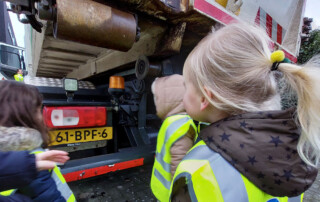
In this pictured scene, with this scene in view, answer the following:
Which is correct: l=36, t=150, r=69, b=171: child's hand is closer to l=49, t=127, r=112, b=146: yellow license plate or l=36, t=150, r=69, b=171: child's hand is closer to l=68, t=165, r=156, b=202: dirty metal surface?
l=49, t=127, r=112, b=146: yellow license plate

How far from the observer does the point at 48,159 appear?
70 cm

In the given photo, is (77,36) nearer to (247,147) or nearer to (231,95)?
(231,95)

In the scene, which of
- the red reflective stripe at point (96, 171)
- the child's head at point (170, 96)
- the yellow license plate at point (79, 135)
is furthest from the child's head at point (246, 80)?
the yellow license plate at point (79, 135)

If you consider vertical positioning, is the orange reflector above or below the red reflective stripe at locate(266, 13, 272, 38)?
below

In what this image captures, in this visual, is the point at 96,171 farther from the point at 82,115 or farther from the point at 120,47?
the point at 120,47

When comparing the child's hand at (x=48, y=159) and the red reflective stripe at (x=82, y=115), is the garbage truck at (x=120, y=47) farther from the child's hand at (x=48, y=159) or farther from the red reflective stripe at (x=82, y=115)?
the child's hand at (x=48, y=159)

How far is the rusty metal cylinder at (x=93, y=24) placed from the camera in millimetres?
893

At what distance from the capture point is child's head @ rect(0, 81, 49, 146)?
79 cm

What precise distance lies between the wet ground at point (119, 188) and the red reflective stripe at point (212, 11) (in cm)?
183

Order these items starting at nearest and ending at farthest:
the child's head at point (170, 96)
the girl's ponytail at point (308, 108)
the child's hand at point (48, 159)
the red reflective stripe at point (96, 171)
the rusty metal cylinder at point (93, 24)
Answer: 1. the girl's ponytail at point (308, 108)
2. the child's hand at point (48, 159)
3. the rusty metal cylinder at point (93, 24)
4. the child's head at point (170, 96)
5. the red reflective stripe at point (96, 171)

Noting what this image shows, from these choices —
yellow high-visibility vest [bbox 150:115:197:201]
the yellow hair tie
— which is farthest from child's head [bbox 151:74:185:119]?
the yellow hair tie

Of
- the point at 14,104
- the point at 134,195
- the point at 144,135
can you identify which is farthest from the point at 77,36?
the point at 134,195

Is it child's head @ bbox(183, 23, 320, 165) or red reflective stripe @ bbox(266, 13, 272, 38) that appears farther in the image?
red reflective stripe @ bbox(266, 13, 272, 38)

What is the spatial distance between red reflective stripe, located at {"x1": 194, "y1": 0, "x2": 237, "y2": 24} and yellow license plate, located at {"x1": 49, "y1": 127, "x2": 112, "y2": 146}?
4.55ft
